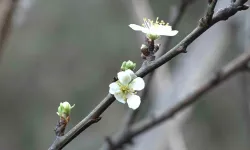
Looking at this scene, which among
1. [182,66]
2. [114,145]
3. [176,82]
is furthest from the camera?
[182,66]

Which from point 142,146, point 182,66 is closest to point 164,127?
point 142,146

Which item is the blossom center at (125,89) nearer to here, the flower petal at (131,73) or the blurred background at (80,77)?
the flower petal at (131,73)

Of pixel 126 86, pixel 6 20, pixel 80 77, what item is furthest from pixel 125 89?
pixel 80 77

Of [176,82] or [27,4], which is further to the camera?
[176,82]

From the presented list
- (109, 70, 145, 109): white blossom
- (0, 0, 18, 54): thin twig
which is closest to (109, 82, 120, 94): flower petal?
(109, 70, 145, 109): white blossom

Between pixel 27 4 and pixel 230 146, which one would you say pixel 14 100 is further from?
pixel 27 4

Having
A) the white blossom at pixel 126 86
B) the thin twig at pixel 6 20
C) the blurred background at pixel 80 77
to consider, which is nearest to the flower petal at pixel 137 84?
the white blossom at pixel 126 86

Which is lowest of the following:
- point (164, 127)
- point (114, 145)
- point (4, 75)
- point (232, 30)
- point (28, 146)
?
point (114, 145)

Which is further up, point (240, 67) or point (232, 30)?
point (232, 30)

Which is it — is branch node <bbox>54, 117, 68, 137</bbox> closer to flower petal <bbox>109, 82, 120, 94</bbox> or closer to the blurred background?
flower petal <bbox>109, 82, 120, 94</bbox>
